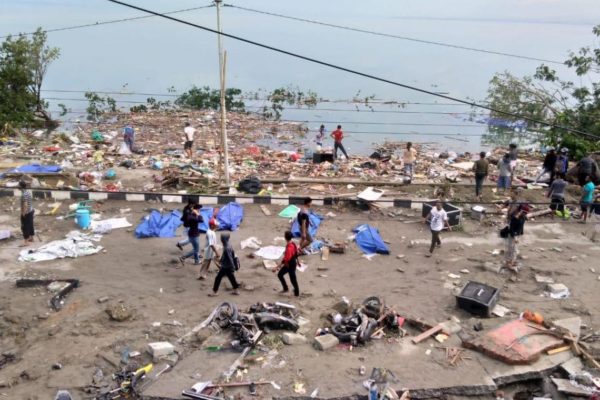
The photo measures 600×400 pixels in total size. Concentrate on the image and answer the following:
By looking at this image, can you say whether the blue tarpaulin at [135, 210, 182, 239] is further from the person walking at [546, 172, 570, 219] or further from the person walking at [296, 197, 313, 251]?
the person walking at [546, 172, 570, 219]

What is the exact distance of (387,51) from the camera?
6906cm

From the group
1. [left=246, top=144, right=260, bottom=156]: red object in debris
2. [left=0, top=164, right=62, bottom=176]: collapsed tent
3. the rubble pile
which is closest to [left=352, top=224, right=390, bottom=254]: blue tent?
the rubble pile

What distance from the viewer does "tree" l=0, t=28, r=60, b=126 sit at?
22953mm

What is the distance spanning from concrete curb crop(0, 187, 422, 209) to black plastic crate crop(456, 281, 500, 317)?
16.4ft

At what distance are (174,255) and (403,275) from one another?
4.80 metres

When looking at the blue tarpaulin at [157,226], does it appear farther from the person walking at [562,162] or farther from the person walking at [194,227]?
the person walking at [562,162]

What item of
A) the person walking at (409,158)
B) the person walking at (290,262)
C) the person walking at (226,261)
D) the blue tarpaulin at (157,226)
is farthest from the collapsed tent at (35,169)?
the person walking at (409,158)

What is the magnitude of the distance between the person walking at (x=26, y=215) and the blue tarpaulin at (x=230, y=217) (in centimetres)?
410

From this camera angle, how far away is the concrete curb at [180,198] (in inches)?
577

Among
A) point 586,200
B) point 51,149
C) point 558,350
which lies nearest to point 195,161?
point 51,149

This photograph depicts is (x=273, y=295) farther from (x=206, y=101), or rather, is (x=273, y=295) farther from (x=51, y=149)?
(x=206, y=101)

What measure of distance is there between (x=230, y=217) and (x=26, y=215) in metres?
4.48

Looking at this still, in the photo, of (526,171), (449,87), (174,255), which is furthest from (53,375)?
(449,87)

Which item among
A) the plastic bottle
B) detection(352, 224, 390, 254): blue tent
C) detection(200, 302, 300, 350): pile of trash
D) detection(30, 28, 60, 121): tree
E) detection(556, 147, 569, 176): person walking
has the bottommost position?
the plastic bottle
